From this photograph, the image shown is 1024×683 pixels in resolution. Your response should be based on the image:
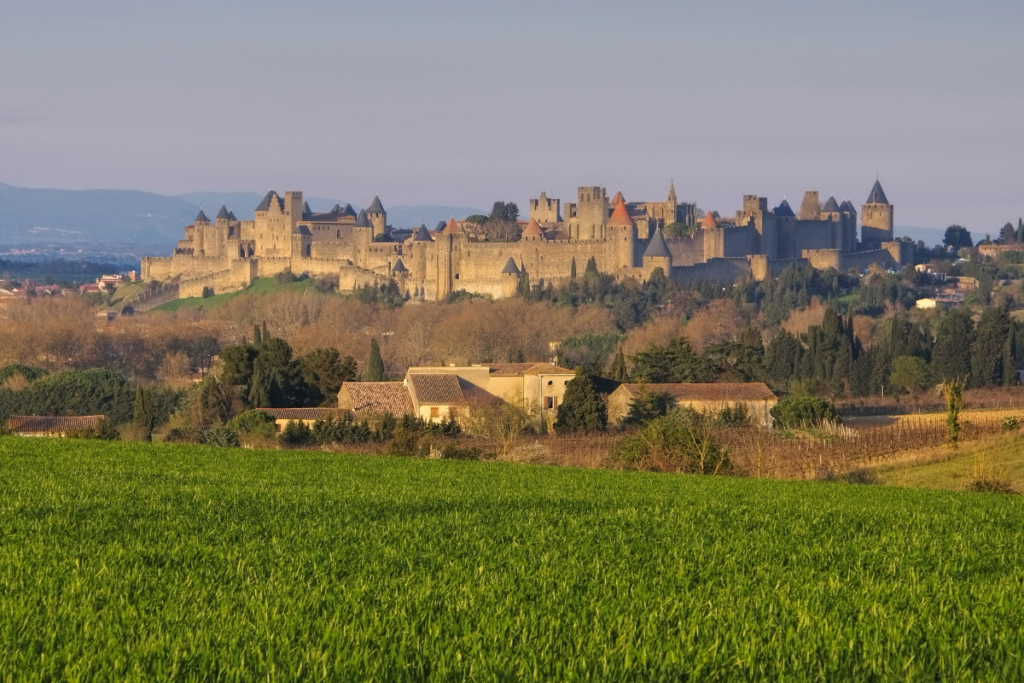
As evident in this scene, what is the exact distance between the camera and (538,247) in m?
82.8

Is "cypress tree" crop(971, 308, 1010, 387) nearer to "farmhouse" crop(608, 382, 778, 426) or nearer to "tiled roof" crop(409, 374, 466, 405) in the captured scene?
"farmhouse" crop(608, 382, 778, 426)

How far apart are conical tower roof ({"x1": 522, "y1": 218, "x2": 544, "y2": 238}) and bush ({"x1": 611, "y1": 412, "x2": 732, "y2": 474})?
6083 cm

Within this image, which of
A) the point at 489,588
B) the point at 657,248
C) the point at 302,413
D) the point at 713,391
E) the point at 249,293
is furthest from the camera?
the point at 249,293

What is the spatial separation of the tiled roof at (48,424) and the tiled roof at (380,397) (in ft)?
20.2

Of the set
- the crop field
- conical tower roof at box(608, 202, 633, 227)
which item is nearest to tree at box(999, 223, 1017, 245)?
conical tower roof at box(608, 202, 633, 227)

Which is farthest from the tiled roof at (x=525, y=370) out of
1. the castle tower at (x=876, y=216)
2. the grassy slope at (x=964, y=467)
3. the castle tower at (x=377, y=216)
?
the castle tower at (x=876, y=216)

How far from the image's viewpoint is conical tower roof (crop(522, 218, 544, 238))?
278ft

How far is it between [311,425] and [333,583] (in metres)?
26.4

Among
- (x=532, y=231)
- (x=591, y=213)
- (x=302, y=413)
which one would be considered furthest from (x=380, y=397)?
(x=591, y=213)

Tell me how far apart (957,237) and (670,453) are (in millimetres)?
90141

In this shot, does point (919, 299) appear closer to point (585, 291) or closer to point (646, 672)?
point (585, 291)

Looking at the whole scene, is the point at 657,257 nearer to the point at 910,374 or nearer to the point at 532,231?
the point at 532,231

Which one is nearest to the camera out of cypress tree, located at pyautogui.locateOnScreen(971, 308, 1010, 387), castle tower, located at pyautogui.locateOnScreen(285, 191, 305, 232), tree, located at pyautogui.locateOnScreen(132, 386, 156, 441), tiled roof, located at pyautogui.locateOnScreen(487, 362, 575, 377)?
tree, located at pyautogui.locateOnScreen(132, 386, 156, 441)

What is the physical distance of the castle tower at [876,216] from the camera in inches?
3999
